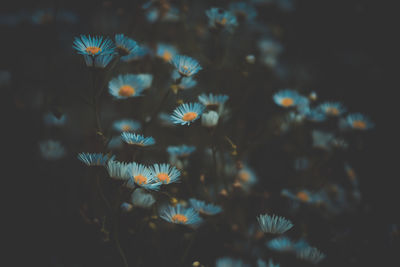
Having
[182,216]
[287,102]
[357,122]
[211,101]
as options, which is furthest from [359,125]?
[182,216]

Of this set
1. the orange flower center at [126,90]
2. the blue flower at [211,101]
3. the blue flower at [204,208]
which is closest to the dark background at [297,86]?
the orange flower center at [126,90]

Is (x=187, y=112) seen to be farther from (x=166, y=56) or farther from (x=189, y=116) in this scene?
(x=166, y=56)

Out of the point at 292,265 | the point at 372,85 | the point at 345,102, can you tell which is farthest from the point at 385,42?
the point at 292,265

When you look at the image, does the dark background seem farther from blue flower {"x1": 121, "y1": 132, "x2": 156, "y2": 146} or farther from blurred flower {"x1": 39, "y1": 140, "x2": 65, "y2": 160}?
blue flower {"x1": 121, "y1": 132, "x2": 156, "y2": 146}

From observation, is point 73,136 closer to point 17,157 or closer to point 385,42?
point 17,157

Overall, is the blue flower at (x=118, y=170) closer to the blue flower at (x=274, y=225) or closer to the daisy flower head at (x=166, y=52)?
the blue flower at (x=274, y=225)

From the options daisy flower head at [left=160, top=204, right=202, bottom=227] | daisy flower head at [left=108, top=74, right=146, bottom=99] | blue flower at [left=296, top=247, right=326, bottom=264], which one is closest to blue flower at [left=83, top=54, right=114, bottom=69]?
daisy flower head at [left=108, top=74, right=146, bottom=99]

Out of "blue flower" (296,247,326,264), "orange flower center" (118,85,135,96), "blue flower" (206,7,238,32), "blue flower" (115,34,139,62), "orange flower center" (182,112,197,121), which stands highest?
"blue flower" (206,7,238,32)
